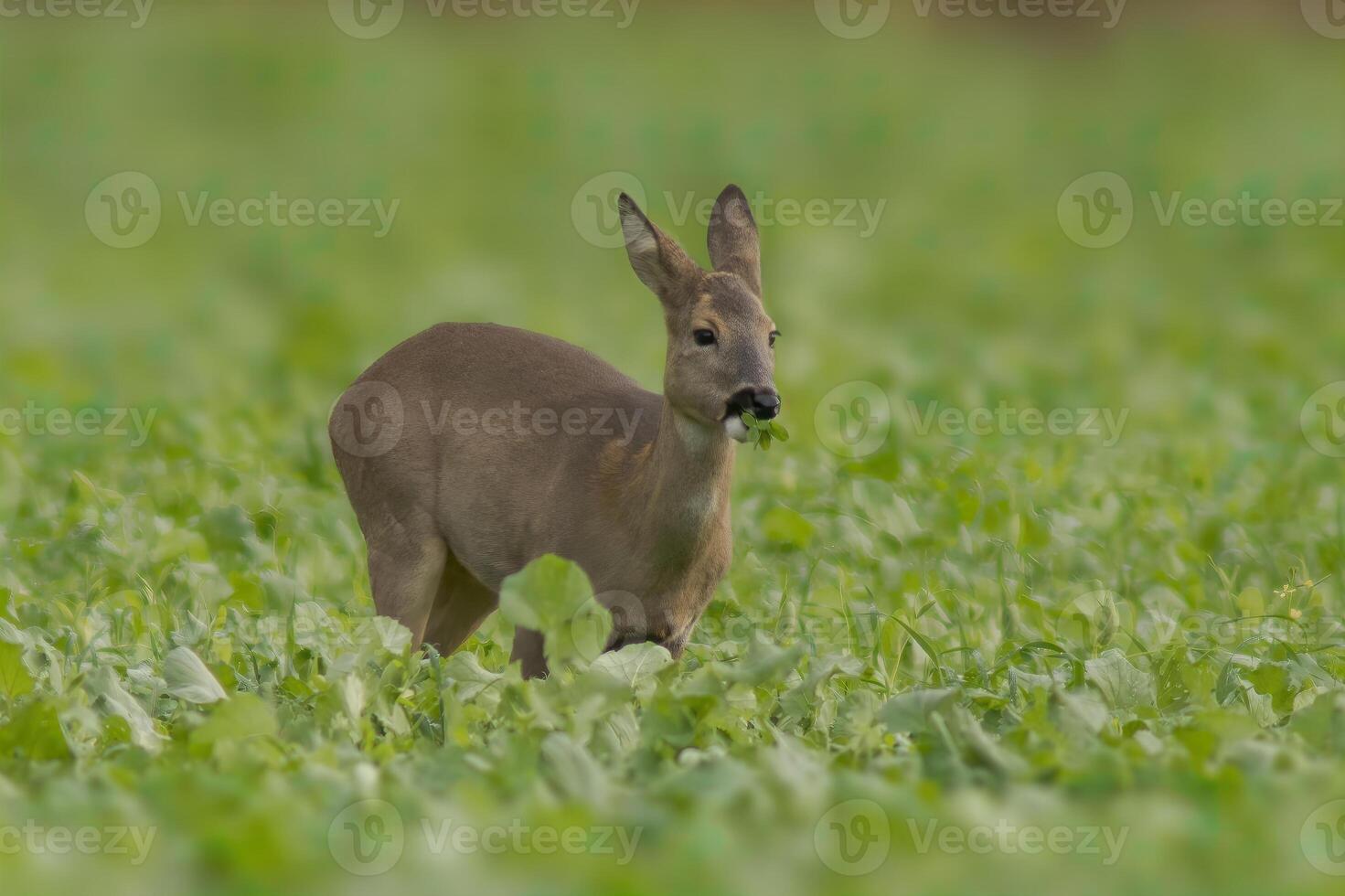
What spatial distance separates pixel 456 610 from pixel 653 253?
56.4 inches

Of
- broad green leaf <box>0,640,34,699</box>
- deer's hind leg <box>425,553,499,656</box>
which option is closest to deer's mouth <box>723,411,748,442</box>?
deer's hind leg <box>425,553,499,656</box>

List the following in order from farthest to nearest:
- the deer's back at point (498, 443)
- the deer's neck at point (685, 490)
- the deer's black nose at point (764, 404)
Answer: the deer's back at point (498, 443) < the deer's neck at point (685, 490) < the deer's black nose at point (764, 404)

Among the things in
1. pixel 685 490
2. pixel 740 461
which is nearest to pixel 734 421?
pixel 685 490

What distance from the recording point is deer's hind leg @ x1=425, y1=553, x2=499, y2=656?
256 inches

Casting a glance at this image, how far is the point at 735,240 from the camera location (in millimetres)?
6121

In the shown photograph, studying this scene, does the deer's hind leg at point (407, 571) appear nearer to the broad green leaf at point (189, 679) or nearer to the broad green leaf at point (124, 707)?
the broad green leaf at point (189, 679)

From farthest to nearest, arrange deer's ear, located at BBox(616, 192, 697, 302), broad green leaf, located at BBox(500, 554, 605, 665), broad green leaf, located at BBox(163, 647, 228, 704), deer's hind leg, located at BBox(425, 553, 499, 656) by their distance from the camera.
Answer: deer's hind leg, located at BBox(425, 553, 499, 656) → deer's ear, located at BBox(616, 192, 697, 302) → broad green leaf, located at BBox(500, 554, 605, 665) → broad green leaf, located at BBox(163, 647, 228, 704)

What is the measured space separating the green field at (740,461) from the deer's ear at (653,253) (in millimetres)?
1074

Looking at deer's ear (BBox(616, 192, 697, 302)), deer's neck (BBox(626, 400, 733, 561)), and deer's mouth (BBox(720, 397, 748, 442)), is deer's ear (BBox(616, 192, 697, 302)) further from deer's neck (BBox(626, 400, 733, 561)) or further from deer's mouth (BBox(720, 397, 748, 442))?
deer's mouth (BBox(720, 397, 748, 442))

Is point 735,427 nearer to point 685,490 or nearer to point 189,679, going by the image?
point 685,490

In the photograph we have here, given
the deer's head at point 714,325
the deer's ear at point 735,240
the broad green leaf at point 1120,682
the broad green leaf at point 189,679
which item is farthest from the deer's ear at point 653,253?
the broad green leaf at point 189,679

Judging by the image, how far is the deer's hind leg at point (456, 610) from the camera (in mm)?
6512

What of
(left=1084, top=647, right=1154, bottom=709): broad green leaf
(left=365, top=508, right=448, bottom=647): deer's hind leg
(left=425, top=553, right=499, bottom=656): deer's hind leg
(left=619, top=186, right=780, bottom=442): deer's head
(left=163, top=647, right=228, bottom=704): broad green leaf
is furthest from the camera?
(left=425, top=553, right=499, bottom=656): deer's hind leg

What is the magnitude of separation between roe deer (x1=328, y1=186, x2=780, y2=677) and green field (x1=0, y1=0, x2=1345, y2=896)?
279 mm
